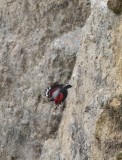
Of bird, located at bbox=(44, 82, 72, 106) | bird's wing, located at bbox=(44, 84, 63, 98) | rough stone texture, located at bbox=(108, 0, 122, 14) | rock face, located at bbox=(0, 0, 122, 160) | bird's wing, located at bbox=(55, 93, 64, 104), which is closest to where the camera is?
rough stone texture, located at bbox=(108, 0, 122, 14)

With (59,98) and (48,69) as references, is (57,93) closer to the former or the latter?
(59,98)

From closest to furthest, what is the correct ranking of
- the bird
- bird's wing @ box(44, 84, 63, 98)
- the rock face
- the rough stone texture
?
the rough stone texture < the rock face < the bird < bird's wing @ box(44, 84, 63, 98)

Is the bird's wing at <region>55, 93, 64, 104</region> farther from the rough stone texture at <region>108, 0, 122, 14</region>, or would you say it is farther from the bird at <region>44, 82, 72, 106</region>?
the rough stone texture at <region>108, 0, 122, 14</region>

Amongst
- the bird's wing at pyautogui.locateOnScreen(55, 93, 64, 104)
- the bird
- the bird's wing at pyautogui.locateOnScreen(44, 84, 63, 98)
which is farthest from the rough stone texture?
the bird's wing at pyautogui.locateOnScreen(44, 84, 63, 98)

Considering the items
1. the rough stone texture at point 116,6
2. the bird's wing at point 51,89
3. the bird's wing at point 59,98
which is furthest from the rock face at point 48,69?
the bird's wing at point 51,89

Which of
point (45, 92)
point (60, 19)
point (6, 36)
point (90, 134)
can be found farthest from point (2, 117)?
point (90, 134)

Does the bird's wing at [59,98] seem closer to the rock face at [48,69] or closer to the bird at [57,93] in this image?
the bird at [57,93]

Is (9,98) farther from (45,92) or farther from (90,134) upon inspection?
(90,134)
